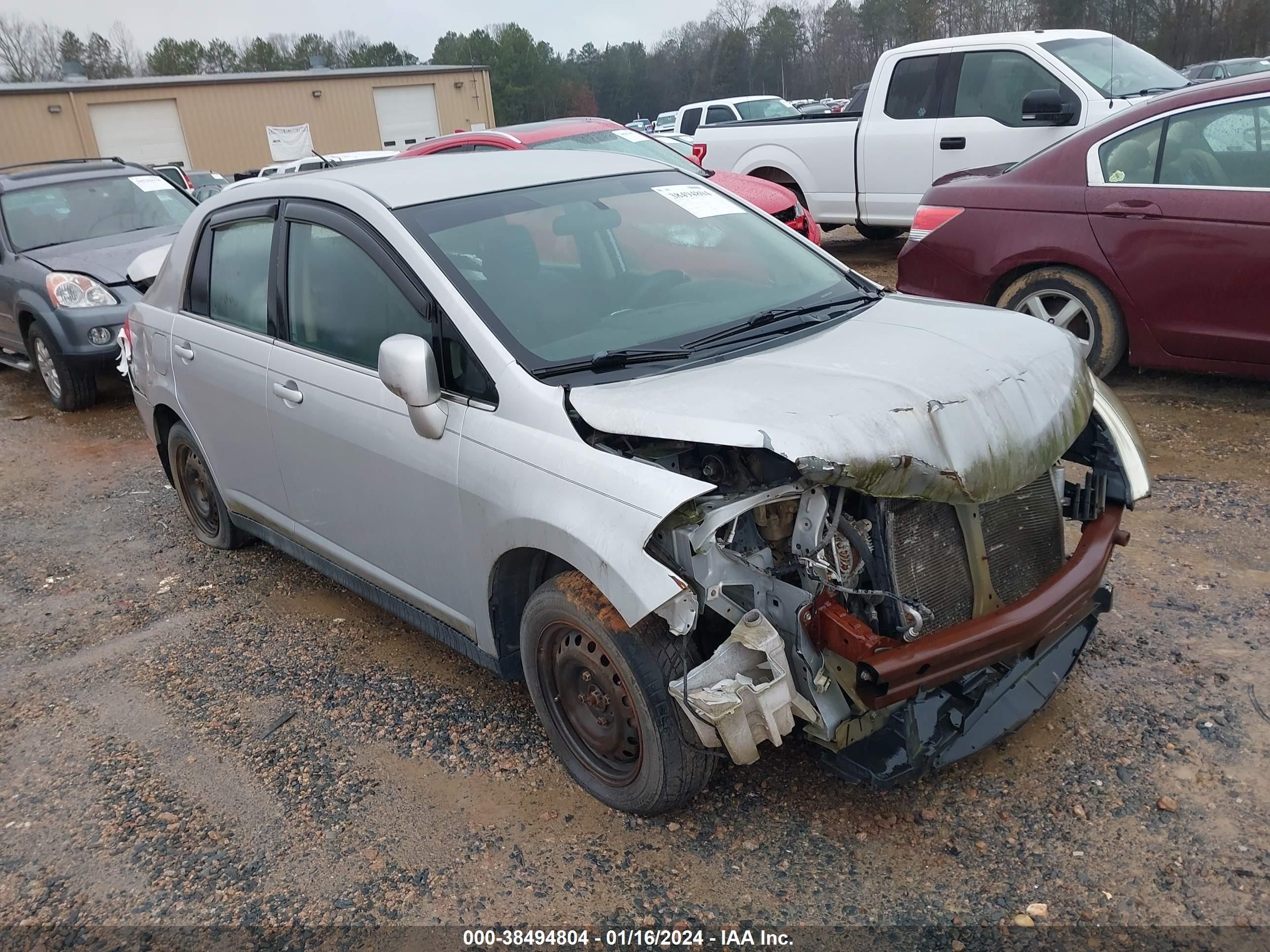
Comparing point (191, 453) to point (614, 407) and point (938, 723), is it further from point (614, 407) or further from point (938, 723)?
point (938, 723)

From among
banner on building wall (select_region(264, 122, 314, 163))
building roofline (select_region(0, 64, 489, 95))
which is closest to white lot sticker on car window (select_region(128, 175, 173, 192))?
building roofline (select_region(0, 64, 489, 95))

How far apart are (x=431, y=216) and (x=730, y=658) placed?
185 centimetres

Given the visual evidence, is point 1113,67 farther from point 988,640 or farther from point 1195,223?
point 988,640

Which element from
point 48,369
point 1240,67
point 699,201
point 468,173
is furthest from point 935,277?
point 1240,67

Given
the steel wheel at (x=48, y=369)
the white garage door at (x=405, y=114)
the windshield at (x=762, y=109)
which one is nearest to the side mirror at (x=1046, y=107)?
the steel wheel at (x=48, y=369)

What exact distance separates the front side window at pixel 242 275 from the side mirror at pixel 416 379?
4.04 feet

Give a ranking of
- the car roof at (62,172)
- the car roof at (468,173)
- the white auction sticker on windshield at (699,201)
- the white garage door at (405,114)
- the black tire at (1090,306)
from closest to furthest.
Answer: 1. the car roof at (468,173)
2. the white auction sticker on windshield at (699,201)
3. the black tire at (1090,306)
4. the car roof at (62,172)
5. the white garage door at (405,114)

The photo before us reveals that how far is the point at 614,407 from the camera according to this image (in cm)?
269

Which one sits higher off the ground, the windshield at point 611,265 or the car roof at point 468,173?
the car roof at point 468,173

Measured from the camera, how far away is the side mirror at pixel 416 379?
291cm

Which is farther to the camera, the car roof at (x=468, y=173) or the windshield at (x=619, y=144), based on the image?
the windshield at (x=619, y=144)

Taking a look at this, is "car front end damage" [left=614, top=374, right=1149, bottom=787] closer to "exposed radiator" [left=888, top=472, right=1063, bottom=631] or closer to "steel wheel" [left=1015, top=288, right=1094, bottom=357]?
"exposed radiator" [left=888, top=472, right=1063, bottom=631]

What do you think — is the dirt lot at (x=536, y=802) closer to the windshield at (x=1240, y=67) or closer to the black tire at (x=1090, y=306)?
the black tire at (x=1090, y=306)

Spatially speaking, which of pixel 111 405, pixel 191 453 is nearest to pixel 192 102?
pixel 111 405
